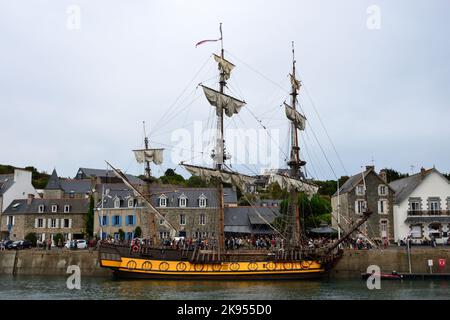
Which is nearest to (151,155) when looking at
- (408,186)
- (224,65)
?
(224,65)

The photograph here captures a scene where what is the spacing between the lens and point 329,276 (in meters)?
39.0

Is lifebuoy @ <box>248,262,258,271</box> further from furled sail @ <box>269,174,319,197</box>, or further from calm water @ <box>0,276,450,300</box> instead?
furled sail @ <box>269,174,319,197</box>

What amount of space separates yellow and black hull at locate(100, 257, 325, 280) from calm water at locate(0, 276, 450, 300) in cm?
101

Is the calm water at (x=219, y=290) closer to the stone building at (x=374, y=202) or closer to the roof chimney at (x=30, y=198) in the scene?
the stone building at (x=374, y=202)

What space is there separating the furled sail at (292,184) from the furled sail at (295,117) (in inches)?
221

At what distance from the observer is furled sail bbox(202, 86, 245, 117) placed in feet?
143

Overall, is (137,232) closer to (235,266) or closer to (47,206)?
(47,206)

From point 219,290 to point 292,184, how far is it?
14302mm
